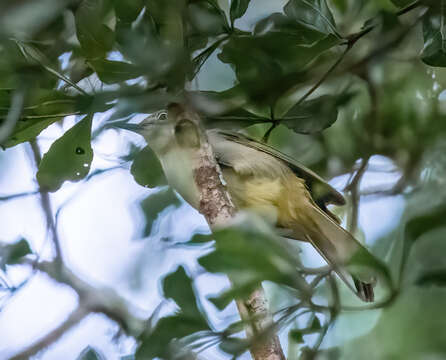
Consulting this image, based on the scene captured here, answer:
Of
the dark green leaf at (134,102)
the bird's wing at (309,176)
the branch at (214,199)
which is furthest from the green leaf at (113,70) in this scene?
the bird's wing at (309,176)

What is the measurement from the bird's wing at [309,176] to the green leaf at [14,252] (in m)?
0.79

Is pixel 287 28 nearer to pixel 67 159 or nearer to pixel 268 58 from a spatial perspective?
pixel 268 58

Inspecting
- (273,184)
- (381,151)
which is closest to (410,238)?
(381,151)

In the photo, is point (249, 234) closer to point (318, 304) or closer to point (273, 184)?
point (318, 304)

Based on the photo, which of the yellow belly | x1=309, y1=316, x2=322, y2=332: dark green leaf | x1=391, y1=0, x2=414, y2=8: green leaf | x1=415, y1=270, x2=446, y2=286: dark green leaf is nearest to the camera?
x1=415, y1=270, x2=446, y2=286: dark green leaf

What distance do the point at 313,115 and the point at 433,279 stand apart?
0.67 meters

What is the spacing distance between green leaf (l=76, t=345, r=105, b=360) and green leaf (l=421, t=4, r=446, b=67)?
811mm

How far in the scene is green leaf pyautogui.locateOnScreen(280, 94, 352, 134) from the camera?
1.25 m

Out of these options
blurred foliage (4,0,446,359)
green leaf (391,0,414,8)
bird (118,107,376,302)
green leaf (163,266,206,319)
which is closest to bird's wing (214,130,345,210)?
bird (118,107,376,302)

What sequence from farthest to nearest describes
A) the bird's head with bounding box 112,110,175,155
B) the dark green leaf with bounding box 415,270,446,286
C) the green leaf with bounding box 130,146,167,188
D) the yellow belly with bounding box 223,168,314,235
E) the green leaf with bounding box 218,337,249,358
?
the yellow belly with bounding box 223,168,314,235 < the bird's head with bounding box 112,110,175,155 < the green leaf with bounding box 130,146,167,188 < the green leaf with bounding box 218,337,249,358 < the dark green leaf with bounding box 415,270,446,286

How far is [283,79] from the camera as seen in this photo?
3.55 ft

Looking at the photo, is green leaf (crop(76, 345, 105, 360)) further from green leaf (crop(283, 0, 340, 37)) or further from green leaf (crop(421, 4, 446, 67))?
green leaf (crop(421, 4, 446, 67))

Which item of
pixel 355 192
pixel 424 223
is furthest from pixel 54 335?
pixel 424 223

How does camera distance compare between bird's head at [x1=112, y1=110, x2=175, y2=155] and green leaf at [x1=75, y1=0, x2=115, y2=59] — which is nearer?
green leaf at [x1=75, y1=0, x2=115, y2=59]
